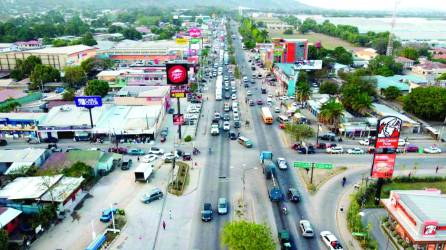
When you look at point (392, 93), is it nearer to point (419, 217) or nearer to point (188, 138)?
point (188, 138)

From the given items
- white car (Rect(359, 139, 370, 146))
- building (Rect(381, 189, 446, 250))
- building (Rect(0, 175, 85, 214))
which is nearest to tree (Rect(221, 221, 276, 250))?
building (Rect(381, 189, 446, 250))

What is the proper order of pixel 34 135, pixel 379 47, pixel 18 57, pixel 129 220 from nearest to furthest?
pixel 129 220 < pixel 34 135 < pixel 18 57 < pixel 379 47

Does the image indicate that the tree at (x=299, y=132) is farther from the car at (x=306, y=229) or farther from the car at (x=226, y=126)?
the car at (x=306, y=229)

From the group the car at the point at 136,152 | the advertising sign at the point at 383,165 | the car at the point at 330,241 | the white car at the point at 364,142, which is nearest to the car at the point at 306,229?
the car at the point at 330,241

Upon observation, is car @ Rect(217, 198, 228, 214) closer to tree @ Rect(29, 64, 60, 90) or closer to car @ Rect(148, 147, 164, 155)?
car @ Rect(148, 147, 164, 155)

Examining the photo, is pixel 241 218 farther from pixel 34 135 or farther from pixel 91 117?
pixel 34 135

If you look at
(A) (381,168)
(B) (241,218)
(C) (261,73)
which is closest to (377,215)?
(A) (381,168)

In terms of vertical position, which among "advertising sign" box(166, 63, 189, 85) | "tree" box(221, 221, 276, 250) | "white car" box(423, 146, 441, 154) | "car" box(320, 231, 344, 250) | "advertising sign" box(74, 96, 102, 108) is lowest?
"white car" box(423, 146, 441, 154)
